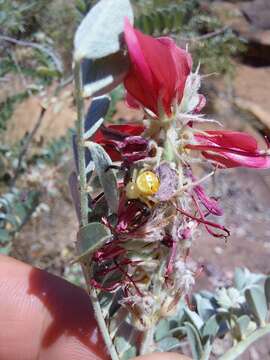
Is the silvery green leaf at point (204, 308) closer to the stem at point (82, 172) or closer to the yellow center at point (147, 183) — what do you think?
the stem at point (82, 172)

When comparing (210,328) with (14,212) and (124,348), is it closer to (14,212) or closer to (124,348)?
(124,348)

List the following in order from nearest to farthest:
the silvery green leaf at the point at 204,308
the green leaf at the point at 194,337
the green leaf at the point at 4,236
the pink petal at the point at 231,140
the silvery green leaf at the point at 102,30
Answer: the silvery green leaf at the point at 102,30 < the pink petal at the point at 231,140 < the green leaf at the point at 194,337 < the silvery green leaf at the point at 204,308 < the green leaf at the point at 4,236

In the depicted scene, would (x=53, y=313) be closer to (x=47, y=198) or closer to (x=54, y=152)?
(x=54, y=152)

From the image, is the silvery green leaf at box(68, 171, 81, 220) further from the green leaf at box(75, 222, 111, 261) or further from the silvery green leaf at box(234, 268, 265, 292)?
the silvery green leaf at box(234, 268, 265, 292)

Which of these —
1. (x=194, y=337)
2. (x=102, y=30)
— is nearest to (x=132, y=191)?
(x=102, y=30)

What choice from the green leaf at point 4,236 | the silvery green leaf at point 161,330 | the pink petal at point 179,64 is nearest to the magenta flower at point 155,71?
the pink petal at point 179,64

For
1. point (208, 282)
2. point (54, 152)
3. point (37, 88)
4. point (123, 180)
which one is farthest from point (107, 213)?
point (208, 282)
